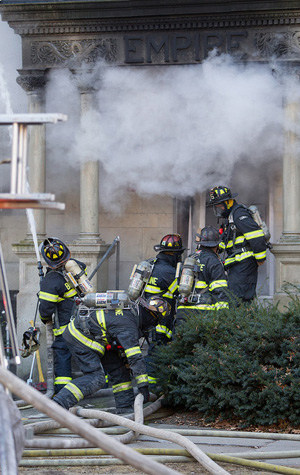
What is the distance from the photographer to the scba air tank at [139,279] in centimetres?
781

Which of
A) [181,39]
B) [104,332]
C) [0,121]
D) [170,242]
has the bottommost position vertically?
[104,332]

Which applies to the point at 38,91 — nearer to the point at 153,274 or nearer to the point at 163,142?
the point at 163,142

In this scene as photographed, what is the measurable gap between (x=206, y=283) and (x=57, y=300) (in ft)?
5.01

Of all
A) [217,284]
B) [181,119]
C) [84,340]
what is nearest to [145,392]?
[84,340]

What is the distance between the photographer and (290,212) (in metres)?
10.0

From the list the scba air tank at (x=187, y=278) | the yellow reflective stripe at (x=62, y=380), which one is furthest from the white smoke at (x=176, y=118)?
the yellow reflective stripe at (x=62, y=380)

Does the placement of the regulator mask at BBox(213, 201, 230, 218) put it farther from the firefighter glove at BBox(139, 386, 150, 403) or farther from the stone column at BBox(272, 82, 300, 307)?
the firefighter glove at BBox(139, 386, 150, 403)

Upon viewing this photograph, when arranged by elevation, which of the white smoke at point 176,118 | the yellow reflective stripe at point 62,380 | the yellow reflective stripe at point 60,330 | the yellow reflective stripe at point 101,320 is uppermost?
the white smoke at point 176,118

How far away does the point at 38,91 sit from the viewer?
34.1ft

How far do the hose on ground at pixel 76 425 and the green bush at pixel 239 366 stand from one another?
3258 millimetres

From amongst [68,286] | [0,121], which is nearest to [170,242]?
[68,286]

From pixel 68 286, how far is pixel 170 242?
4.57 feet

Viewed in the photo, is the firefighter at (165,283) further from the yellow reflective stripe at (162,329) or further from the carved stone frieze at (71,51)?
the carved stone frieze at (71,51)

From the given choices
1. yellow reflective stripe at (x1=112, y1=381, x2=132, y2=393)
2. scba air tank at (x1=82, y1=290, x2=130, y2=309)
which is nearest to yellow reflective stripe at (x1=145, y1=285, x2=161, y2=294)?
scba air tank at (x1=82, y1=290, x2=130, y2=309)
